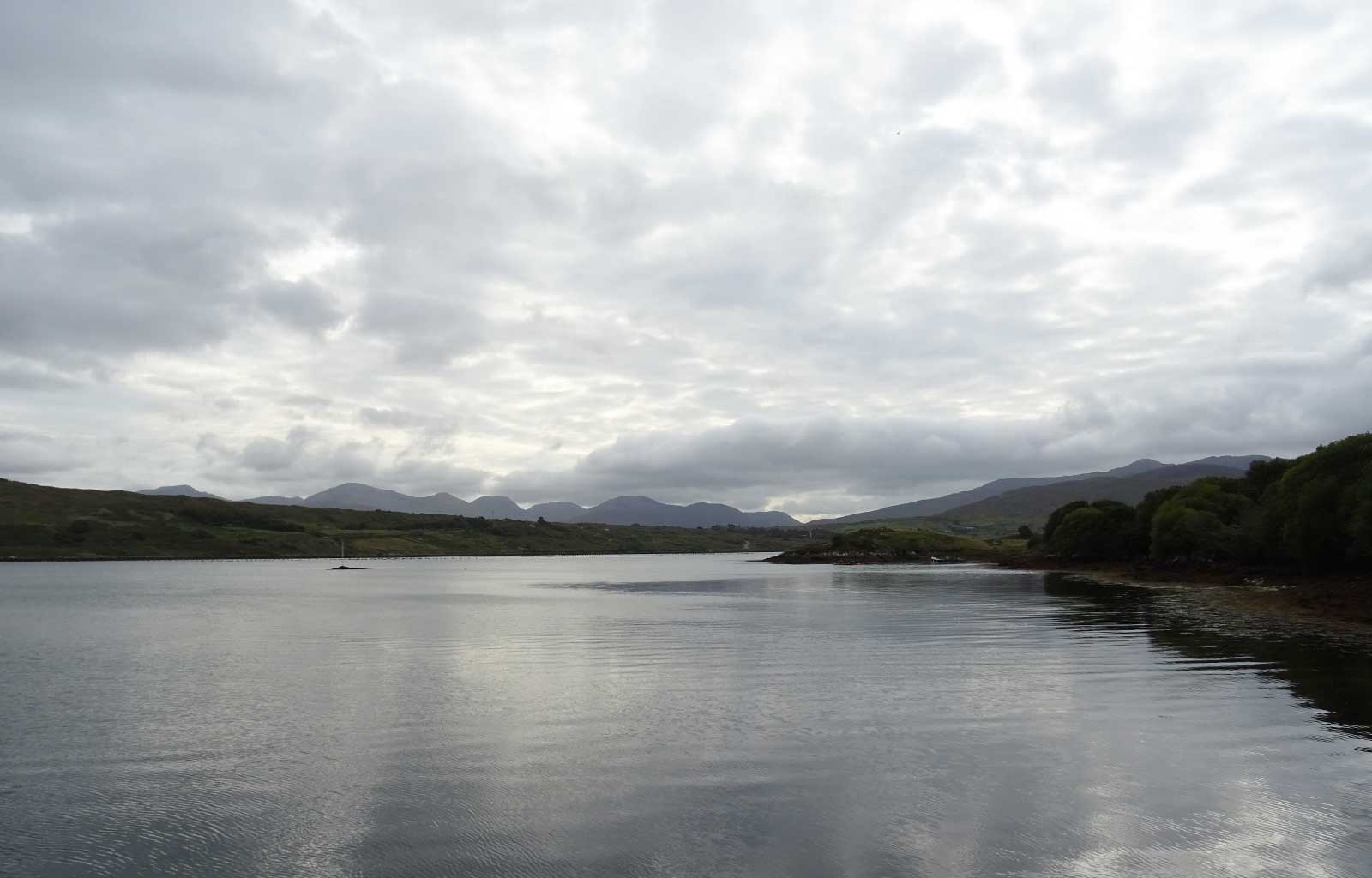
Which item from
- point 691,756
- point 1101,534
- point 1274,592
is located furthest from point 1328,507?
point 691,756

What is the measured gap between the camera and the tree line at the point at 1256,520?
7581cm

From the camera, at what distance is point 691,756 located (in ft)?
63.8

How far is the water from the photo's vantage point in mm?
13539

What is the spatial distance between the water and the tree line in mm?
44431

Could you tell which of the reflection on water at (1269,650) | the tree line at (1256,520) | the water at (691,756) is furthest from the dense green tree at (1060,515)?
the water at (691,756)

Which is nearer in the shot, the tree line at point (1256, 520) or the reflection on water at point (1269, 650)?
the reflection on water at point (1269, 650)

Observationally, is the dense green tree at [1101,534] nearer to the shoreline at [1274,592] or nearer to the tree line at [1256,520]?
the tree line at [1256,520]

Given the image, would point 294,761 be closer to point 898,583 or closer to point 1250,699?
point 1250,699

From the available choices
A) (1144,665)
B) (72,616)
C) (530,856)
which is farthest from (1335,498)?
(72,616)

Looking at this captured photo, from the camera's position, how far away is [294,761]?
1938 cm

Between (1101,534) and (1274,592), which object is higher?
(1101,534)

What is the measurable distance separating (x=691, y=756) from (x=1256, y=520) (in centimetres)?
9678

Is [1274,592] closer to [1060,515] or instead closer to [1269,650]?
[1269,650]

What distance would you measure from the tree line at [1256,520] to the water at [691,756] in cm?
4443
